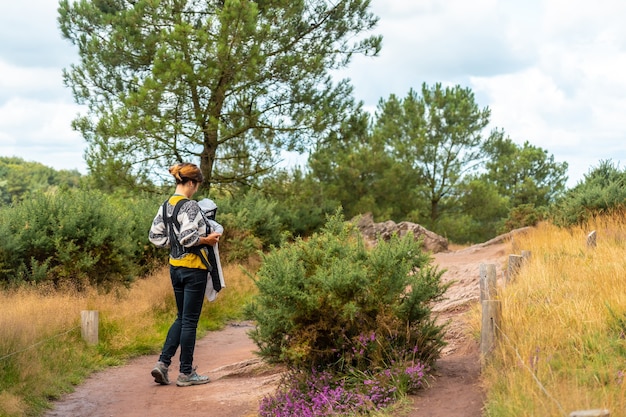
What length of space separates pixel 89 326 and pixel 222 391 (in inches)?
104

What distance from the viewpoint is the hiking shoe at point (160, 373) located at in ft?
24.7

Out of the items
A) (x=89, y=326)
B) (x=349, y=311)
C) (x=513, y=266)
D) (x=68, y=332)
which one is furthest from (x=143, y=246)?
(x=349, y=311)

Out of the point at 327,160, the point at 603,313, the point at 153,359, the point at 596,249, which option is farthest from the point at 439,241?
the point at 603,313

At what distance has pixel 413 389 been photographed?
5992mm

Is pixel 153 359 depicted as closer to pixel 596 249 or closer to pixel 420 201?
pixel 596 249

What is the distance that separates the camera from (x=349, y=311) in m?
6.00

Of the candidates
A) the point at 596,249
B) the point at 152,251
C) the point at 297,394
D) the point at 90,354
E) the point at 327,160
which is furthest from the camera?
the point at 327,160

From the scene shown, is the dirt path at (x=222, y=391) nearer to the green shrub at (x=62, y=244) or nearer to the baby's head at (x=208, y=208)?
the baby's head at (x=208, y=208)

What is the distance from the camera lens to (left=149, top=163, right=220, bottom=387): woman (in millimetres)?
7148

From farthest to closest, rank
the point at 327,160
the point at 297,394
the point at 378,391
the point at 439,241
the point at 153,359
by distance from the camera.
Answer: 1. the point at 327,160
2. the point at 439,241
3. the point at 153,359
4. the point at 297,394
5. the point at 378,391

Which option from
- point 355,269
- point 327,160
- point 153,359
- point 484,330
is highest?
point 327,160

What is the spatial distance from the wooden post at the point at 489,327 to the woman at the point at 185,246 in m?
2.81

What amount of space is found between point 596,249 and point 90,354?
7299mm

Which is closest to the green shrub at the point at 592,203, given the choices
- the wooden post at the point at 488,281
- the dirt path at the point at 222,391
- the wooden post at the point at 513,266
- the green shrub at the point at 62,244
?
the wooden post at the point at 513,266
